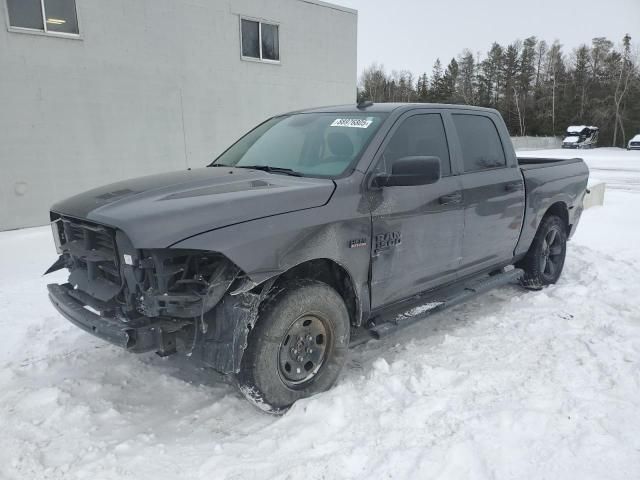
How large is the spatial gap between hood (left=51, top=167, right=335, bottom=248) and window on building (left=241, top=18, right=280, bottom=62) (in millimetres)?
9373

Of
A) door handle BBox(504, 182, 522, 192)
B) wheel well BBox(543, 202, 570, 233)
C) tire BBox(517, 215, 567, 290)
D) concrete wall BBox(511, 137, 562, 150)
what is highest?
door handle BBox(504, 182, 522, 192)

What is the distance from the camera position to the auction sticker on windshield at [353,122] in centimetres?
372

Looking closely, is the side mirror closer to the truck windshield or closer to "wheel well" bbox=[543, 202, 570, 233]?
the truck windshield

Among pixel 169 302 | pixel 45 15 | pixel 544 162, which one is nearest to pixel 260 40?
pixel 45 15

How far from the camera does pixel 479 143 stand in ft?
15.0

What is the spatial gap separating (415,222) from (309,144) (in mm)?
1026

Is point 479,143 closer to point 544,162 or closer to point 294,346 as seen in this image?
point 544,162

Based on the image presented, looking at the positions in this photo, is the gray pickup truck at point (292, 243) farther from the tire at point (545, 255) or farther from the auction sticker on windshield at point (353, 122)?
the tire at point (545, 255)

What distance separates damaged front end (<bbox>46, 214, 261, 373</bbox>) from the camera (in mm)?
2668

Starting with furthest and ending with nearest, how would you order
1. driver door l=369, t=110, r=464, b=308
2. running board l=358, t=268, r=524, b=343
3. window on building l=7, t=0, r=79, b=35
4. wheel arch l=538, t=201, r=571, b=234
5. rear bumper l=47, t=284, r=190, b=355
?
window on building l=7, t=0, r=79, b=35, wheel arch l=538, t=201, r=571, b=234, running board l=358, t=268, r=524, b=343, driver door l=369, t=110, r=464, b=308, rear bumper l=47, t=284, r=190, b=355

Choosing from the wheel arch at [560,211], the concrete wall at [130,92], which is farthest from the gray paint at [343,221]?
the concrete wall at [130,92]

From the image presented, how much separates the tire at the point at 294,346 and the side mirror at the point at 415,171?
2.84 ft

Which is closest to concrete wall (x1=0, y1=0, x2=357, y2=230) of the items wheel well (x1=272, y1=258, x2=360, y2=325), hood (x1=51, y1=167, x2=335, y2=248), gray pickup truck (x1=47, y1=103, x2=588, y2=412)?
gray pickup truck (x1=47, y1=103, x2=588, y2=412)

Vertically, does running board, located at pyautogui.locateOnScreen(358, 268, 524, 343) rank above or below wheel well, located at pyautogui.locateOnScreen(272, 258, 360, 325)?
below
